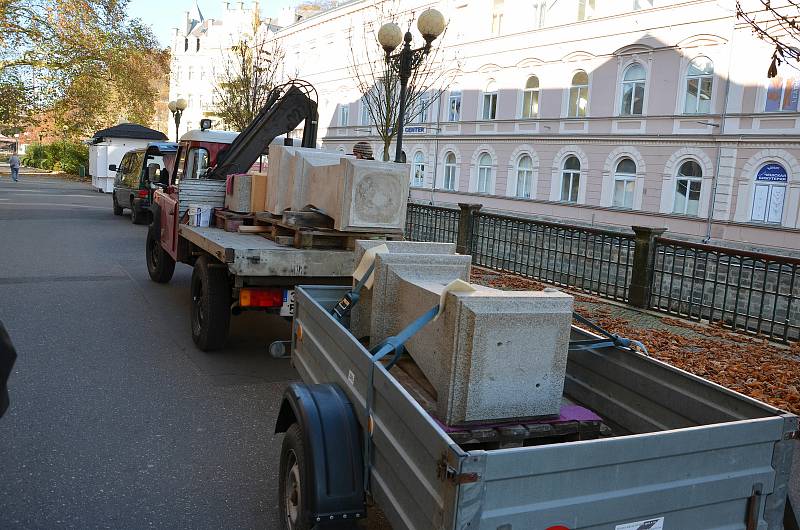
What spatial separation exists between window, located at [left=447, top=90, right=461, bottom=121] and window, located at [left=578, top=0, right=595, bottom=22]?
8.37m

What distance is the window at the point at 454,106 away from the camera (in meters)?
37.7

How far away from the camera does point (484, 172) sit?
36.3 metres

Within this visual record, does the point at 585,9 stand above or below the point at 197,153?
above

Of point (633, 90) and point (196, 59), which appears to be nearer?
point (633, 90)

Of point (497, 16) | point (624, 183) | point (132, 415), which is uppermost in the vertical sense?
point (497, 16)

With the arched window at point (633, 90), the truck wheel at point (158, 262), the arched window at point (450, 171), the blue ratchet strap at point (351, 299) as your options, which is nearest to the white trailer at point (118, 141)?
the arched window at point (450, 171)

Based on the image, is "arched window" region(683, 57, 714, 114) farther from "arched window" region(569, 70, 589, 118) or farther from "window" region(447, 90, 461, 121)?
"window" region(447, 90, 461, 121)

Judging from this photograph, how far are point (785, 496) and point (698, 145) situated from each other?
86.5 ft

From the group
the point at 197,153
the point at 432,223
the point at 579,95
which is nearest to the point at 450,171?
the point at 579,95

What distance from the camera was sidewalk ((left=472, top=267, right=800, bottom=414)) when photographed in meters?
6.85

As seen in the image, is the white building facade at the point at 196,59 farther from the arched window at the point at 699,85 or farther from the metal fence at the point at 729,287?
the metal fence at the point at 729,287

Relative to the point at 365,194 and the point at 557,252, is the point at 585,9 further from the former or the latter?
the point at 365,194

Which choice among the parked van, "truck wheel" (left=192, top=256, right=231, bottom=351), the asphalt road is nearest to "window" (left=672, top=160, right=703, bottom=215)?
the parked van

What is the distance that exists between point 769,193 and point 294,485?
1010 inches
